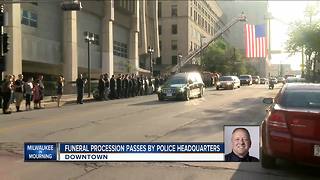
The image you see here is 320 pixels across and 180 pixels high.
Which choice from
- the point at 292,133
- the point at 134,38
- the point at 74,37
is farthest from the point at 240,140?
the point at 134,38

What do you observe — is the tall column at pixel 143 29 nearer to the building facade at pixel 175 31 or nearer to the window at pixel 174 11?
the building facade at pixel 175 31

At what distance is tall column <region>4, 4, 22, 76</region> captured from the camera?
132 feet

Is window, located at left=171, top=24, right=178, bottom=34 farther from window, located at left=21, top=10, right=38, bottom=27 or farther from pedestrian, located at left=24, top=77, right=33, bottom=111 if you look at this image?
pedestrian, located at left=24, top=77, right=33, bottom=111

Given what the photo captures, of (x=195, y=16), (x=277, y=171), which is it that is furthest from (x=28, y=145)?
(x=195, y=16)

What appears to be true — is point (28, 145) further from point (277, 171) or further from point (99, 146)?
point (277, 171)

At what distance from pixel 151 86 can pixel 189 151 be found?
36454 mm

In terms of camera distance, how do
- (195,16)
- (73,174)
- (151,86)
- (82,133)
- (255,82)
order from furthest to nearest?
(195,16)
(255,82)
(151,86)
(82,133)
(73,174)

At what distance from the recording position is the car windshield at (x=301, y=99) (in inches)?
343

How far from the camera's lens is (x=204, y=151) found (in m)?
7.27

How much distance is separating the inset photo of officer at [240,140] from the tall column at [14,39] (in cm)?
3513

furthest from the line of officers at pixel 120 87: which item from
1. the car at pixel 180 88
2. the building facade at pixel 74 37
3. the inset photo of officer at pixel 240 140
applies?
the inset photo of officer at pixel 240 140

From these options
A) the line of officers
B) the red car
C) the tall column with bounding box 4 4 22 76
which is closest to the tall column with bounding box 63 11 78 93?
the tall column with bounding box 4 4 22 76

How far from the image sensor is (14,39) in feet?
133

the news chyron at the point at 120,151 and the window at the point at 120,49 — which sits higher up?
the window at the point at 120,49
